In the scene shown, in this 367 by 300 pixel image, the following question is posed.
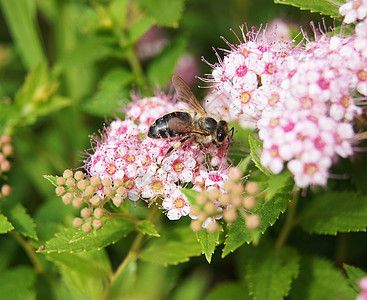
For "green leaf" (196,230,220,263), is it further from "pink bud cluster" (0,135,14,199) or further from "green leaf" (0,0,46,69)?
"green leaf" (0,0,46,69)

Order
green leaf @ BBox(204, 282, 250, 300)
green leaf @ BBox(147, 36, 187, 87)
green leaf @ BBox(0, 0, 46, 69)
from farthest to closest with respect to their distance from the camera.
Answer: green leaf @ BBox(0, 0, 46, 69) < green leaf @ BBox(147, 36, 187, 87) < green leaf @ BBox(204, 282, 250, 300)

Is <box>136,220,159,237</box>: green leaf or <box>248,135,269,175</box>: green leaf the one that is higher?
<box>248,135,269,175</box>: green leaf

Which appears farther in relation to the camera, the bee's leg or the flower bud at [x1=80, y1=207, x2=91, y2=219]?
the bee's leg

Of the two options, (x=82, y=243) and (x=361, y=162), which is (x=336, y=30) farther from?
(x=82, y=243)

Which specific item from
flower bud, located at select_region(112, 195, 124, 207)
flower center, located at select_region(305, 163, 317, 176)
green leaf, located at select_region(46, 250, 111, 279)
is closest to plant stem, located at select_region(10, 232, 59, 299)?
green leaf, located at select_region(46, 250, 111, 279)

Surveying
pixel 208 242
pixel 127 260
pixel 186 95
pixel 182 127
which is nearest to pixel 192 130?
pixel 182 127

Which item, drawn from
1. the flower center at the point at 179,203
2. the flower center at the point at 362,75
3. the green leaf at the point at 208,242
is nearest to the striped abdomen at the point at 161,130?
the flower center at the point at 179,203

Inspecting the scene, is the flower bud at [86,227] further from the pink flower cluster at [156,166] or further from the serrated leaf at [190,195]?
the serrated leaf at [190,195]
